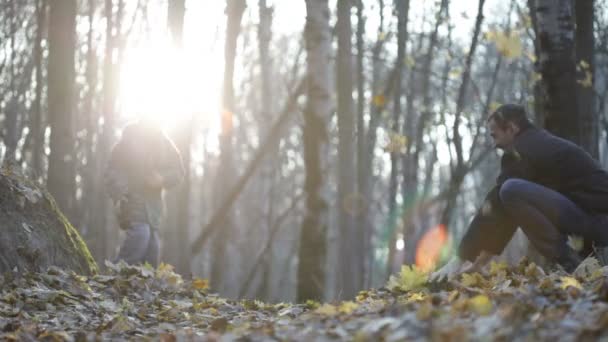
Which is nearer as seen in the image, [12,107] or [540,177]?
[540,177]

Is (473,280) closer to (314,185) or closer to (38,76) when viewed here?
(314,185)

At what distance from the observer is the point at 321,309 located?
4957 millimetres

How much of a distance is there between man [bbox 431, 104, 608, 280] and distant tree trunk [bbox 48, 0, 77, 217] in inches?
255

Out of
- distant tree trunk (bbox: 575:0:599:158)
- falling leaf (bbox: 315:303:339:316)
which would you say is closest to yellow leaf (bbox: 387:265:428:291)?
falling leaf (bbox: 315:303:339:316)

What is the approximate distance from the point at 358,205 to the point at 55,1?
582cm

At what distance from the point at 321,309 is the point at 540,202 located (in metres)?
2.45

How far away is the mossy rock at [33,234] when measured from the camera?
7184 mm

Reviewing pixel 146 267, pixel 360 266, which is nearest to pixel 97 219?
pixel 360 266

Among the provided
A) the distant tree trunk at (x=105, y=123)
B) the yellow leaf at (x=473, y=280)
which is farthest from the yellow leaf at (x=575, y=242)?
the distant tree trunk at (x=105, y=123)

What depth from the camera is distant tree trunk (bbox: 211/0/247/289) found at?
54.3 feet

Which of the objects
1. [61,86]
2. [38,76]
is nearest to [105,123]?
[38,76]

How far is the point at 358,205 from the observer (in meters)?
14.7

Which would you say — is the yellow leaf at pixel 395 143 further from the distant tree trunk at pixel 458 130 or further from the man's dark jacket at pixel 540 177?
the man's dark jacket at pixel 540 177

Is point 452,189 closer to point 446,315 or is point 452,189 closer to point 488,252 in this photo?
point 488,252
